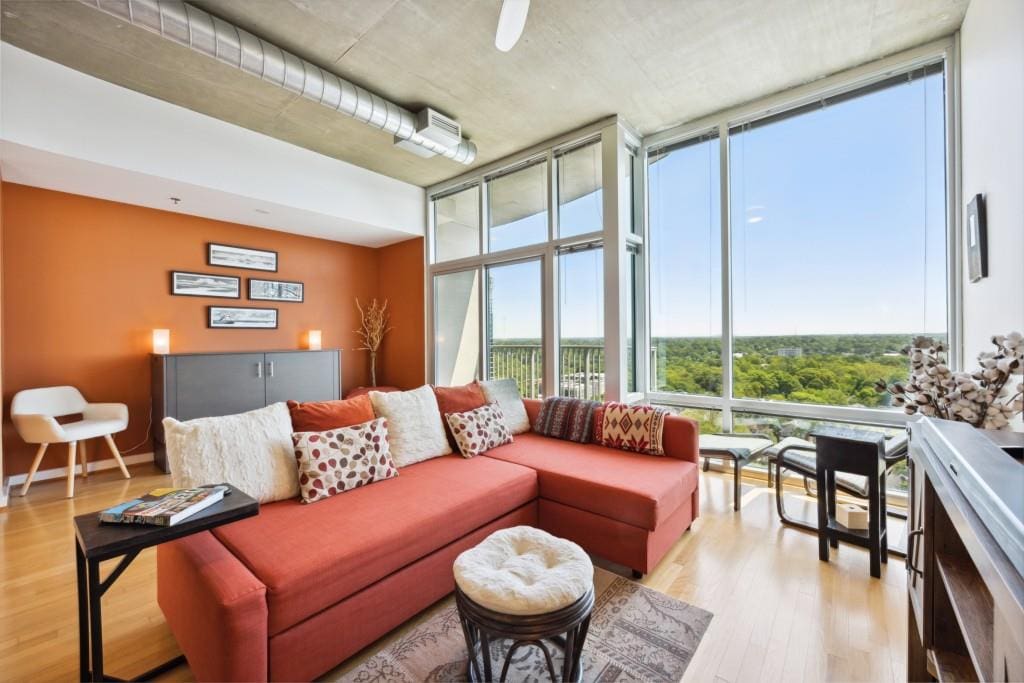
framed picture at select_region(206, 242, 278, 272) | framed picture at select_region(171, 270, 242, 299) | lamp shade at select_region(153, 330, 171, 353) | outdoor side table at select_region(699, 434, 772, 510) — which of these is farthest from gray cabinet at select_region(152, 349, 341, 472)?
outdoor side table at select_region(699, 434, 772, 510)

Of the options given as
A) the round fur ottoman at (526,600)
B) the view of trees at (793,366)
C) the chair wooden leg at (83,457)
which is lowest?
the chair wooden leg at (83,457)

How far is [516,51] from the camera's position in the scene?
2.81 m

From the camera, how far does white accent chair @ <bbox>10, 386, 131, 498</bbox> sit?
124 inches

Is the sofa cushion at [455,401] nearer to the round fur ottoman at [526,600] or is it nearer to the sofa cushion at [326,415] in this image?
the sofa cushion at [326,415]

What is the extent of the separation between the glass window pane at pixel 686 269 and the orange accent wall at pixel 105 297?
421 centimetres

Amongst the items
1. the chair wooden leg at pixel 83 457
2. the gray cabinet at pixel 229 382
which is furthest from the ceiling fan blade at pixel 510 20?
the chair wooden leg at pixel 83 457

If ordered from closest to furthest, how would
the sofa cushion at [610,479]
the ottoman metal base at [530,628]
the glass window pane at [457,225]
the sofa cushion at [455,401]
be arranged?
the ottoman metal base at [530,628] → the sofa cushion at [610,479] → the sofa cushion at [455,401] → the glass window pane at [457,225]

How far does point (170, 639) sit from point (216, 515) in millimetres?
921

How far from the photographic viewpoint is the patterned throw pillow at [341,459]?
195 centimetres

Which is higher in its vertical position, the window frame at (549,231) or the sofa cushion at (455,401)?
the window frame at (549,231)

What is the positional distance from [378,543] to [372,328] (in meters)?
4.53

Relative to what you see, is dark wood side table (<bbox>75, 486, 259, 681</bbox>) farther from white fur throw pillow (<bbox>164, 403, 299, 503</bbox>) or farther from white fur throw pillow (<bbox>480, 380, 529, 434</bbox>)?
white fur throw pillow (<bbox>480, 380, 529, 434</bbox>)

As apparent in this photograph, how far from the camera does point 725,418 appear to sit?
11.9 feet

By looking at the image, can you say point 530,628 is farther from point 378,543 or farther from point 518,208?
point 518,208
